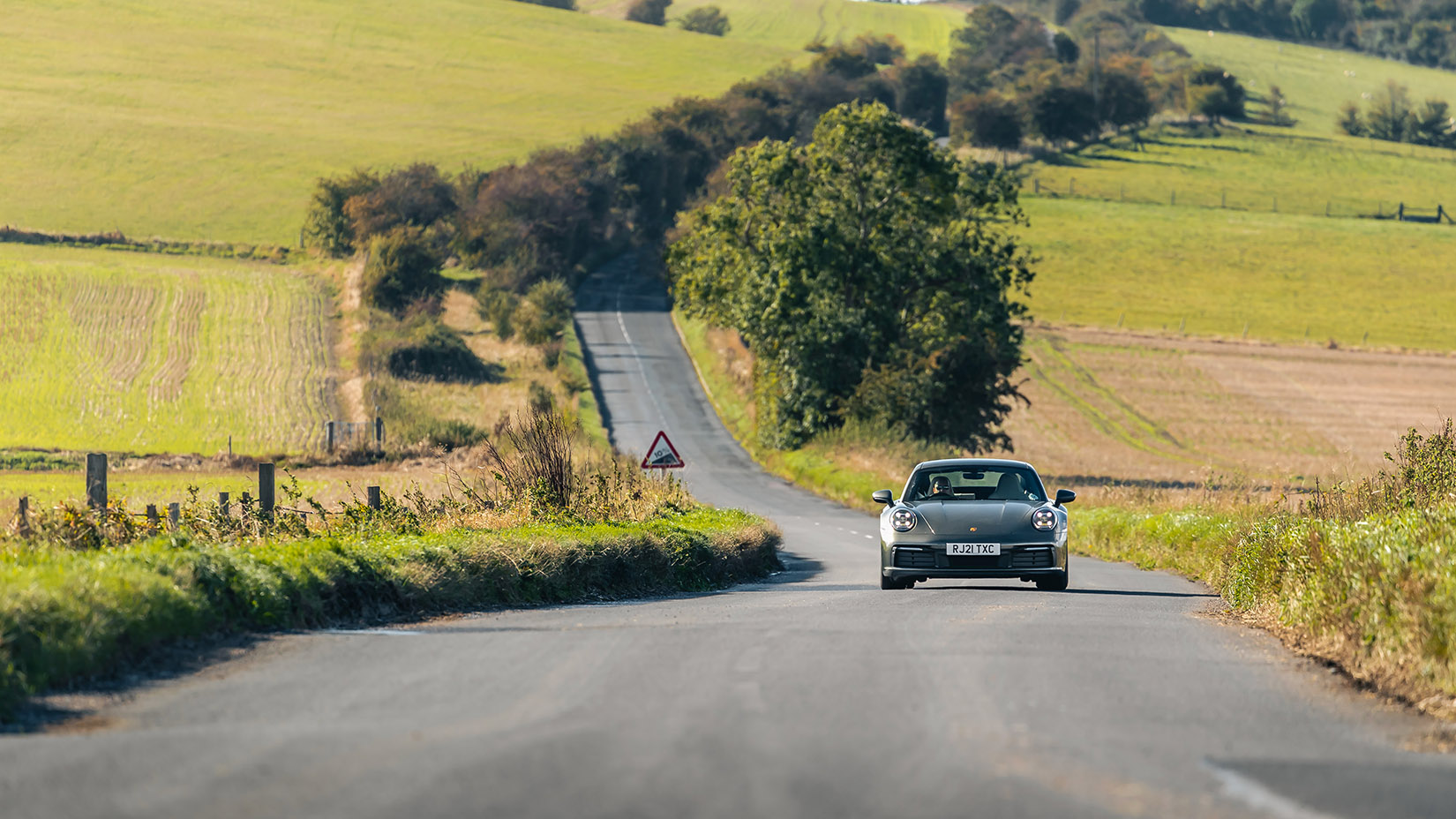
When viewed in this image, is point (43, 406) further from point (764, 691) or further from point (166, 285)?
point (764, 691)

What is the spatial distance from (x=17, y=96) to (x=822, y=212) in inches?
3092

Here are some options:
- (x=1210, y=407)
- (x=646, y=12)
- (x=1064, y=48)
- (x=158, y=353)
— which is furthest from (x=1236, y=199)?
(x=646, y=12)

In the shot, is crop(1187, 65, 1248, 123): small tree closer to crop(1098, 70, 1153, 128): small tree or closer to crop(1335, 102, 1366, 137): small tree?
crop(1335, 102, 1366, 137): small tree

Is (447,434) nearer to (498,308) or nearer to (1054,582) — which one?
(498,308)

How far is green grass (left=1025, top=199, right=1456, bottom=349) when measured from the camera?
268 ft

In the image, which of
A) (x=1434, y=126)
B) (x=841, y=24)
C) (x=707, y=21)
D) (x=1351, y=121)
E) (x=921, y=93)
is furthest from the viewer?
(x=707, y=21)

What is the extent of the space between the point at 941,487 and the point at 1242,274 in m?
79.8

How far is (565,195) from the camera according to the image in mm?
95750

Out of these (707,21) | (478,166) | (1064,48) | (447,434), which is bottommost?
(447,434)

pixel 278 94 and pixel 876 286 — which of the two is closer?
pixel 876 286

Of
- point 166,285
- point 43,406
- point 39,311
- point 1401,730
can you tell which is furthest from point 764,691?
point 166,285

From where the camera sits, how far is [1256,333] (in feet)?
260

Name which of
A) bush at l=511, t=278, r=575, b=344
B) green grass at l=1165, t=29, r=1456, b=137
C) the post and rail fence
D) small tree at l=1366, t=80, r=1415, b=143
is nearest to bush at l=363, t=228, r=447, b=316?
bush at l=511, t=278, r=575, b=344

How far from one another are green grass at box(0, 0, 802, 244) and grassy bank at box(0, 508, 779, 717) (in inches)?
3076
